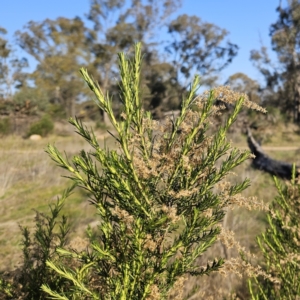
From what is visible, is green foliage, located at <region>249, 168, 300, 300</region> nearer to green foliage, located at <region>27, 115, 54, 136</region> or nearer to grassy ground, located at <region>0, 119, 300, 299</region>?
grassy ground, located at <region>0, 119, 300, 299</region>

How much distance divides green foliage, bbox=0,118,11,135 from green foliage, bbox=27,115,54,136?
1.26 metres

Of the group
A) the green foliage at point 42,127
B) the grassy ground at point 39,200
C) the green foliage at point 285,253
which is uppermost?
the green foliage at point 42,127

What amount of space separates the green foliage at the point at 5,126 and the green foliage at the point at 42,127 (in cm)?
126

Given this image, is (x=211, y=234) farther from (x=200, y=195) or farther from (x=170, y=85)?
(x=170, y=85)

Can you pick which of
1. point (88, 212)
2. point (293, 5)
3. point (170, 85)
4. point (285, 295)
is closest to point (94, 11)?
point (170, 85)

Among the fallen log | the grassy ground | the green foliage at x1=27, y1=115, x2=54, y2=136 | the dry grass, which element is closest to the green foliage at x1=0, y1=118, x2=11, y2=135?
the green foliage at x1=27, y1=115, x2=54, y2=136

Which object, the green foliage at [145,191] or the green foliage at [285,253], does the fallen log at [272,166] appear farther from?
the green foliage at [145,191]

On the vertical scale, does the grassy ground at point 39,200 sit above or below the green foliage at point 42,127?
below

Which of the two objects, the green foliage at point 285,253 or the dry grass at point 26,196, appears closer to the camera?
the green foliage at point 285,253

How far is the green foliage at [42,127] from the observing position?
23.8m

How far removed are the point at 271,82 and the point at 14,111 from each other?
83.2 feet

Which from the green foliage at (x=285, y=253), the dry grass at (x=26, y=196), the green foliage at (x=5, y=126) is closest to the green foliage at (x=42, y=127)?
the green foliage at (x=5, y=126)

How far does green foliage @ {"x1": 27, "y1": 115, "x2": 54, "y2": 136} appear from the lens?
78.0 feet

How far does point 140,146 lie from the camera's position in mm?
1775
